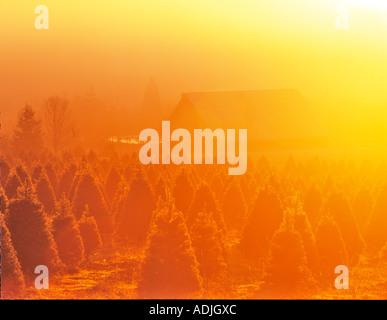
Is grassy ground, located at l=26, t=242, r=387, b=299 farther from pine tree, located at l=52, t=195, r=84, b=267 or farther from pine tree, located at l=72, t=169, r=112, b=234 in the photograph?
pine tree, located at l=72, t=169, r=112, b=234

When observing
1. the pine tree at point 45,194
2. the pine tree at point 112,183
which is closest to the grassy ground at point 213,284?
the pine tree at point 45,194

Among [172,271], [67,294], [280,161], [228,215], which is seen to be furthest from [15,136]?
A: [172,271]

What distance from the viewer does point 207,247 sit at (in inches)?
629

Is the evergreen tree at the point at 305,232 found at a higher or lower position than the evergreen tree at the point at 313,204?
lower

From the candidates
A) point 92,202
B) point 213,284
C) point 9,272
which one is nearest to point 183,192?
point 92,202

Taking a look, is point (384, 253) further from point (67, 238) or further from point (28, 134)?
point (28, 134)

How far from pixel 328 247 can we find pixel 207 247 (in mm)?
4212

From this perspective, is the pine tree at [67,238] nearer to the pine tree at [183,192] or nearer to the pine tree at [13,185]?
the pine tree at [183,192]

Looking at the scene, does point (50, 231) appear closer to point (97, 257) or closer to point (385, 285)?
point (97, 257)

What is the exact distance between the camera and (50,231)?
1750 centimetres

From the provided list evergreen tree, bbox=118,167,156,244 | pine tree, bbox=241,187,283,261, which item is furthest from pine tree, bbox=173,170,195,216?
pine tree, bbox=241,187,283,261

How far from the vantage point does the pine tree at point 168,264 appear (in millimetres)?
13172

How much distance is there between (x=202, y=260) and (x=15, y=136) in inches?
1514

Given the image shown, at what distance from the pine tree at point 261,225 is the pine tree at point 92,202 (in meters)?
7.54
